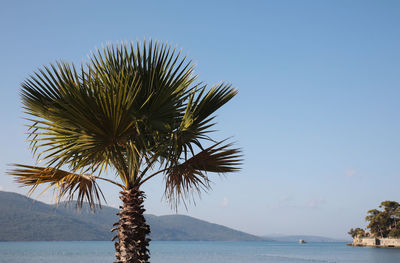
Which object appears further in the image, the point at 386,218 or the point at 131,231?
the point at 386,218

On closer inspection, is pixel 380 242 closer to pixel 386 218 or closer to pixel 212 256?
A: pixel 386 218

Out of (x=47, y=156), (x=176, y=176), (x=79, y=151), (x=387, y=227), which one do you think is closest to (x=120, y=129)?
(x=79, y=151)

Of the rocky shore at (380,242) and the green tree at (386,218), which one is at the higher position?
the green tree at (386,218)

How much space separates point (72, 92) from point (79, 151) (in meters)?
1.09

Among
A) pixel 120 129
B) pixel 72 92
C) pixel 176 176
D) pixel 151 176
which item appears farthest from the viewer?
pixel 176 176

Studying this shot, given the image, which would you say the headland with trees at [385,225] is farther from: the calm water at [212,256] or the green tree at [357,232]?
the green tree at [357,232]

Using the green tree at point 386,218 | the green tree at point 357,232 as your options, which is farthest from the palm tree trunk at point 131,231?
the green tree at point 357,232

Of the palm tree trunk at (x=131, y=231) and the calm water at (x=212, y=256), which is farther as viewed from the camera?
the calm water at (x=212, y=256)

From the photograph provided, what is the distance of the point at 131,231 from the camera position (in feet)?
24.2

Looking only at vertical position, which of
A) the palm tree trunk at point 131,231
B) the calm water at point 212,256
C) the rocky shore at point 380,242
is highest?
the rocky shore at point 380,242

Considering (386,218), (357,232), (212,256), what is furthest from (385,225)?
(212,256)

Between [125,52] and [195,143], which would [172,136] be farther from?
[125,52]

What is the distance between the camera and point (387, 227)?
106 m

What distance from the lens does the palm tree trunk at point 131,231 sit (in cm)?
730
